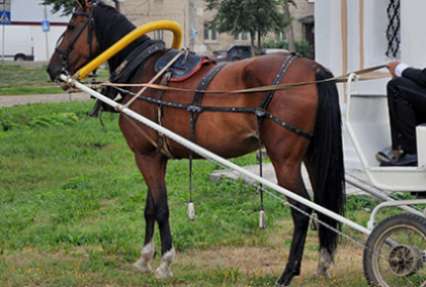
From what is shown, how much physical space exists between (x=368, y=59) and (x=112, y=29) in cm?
435

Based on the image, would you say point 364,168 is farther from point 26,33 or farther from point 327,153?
point 26,33

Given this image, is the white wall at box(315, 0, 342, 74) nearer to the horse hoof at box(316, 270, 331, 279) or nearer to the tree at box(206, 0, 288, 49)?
the horse hoof at box(316, 270, 331, 279)

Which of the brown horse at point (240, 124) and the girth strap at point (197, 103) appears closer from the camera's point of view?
the brown horse at point (240, 124)

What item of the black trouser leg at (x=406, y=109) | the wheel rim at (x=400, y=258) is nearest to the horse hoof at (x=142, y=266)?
the wheel rim at (x=400, y=258)

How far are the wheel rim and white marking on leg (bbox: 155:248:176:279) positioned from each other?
6.72 ft

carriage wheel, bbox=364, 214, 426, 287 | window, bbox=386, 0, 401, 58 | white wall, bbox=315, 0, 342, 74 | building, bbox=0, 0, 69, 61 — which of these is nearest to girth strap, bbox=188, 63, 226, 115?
carriage wheel, bbox=364, 214, 426, 287

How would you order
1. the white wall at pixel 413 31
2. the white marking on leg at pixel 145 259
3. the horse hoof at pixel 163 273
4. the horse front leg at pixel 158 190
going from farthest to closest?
the white wall at pixel 413 31, the white marking on leg at pixel 145 259, the horse front leg at pixel 158 190, the horse hoof at pixel 163 273

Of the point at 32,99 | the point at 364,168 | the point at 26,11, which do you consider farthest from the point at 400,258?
the point at 26,11

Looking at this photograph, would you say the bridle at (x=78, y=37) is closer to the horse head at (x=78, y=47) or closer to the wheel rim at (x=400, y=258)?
the horse head at (x=78, y=47)

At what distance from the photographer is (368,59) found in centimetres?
1152

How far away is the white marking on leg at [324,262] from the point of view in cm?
751

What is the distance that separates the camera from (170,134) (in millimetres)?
7285

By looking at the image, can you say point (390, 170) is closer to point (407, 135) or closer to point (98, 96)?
point (407, 135)

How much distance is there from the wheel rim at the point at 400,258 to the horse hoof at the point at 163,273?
6.65 feet
